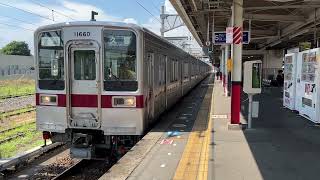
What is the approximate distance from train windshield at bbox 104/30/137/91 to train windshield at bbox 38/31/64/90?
39.3 inches

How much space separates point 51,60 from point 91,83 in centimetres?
103

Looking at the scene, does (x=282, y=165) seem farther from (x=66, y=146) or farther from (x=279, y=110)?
(x=279, y=110)

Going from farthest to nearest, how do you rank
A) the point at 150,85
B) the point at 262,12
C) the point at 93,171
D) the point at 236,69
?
1. the point at 262,12
2. the point at 236,69
3. the point at 150,85
4. the point at 93,171

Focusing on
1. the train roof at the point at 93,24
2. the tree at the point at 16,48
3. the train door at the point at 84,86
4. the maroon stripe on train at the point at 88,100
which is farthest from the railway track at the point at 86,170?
the tree at the point at 16,48

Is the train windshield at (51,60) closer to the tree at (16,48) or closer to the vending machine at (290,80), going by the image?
the vending machine at (290,80)

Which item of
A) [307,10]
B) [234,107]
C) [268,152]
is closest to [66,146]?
[234,107]

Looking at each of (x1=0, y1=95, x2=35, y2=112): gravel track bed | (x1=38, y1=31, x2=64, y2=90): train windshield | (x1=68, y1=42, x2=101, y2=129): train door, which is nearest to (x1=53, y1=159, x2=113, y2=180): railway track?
(x1=68, y1=42, x2=101, y2=129): train door

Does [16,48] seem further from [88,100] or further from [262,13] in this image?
[88,100]

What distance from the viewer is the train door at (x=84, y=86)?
28.8 feet

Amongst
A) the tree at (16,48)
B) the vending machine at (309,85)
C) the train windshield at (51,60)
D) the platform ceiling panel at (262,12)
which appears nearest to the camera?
the train windshield at (51,60)

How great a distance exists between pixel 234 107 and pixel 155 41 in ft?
8.51

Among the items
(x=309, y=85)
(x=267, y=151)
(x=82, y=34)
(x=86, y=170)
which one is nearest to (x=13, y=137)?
(x=86, y=170)

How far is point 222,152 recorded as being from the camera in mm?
8078

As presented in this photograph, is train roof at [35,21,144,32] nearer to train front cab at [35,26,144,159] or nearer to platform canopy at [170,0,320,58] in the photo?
train front cab at [35,26,144,159]
